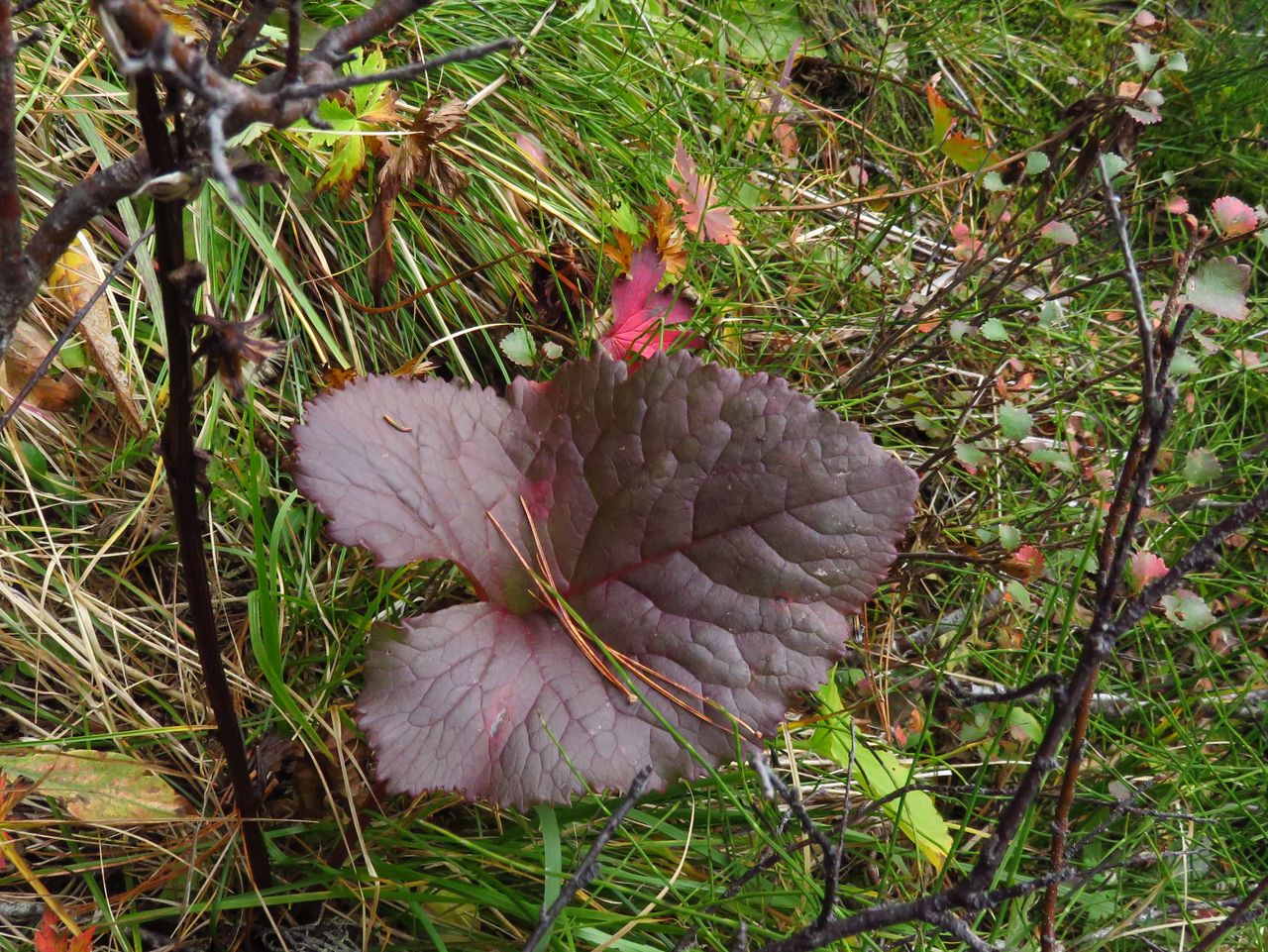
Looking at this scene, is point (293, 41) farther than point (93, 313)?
No

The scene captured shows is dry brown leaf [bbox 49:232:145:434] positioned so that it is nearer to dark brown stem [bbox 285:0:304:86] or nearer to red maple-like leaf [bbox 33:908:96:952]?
red maple-like leaf [bbox 33:908:96:952]

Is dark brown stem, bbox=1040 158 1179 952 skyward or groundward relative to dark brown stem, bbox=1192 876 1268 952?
skyward

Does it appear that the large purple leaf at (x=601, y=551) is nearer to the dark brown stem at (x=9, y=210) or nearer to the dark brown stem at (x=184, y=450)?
the dark brown stem at (x=184, y=450)

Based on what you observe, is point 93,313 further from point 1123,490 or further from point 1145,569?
point 1145,569

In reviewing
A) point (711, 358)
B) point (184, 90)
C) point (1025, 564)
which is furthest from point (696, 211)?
point (184, 90)

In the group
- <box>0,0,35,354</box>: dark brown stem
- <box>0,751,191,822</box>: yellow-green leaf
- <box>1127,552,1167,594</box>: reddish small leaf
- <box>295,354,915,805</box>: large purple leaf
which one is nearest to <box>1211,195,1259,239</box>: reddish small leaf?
<box>1127,552,1167,594</box>: reddish small leaf

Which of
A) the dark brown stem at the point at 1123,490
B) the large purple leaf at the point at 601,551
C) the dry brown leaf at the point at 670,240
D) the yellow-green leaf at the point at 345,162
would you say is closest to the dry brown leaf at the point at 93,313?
the yellow-green leaf at the point at 345,162

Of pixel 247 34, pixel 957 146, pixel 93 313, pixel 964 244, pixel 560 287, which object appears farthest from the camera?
pixel 964 244
